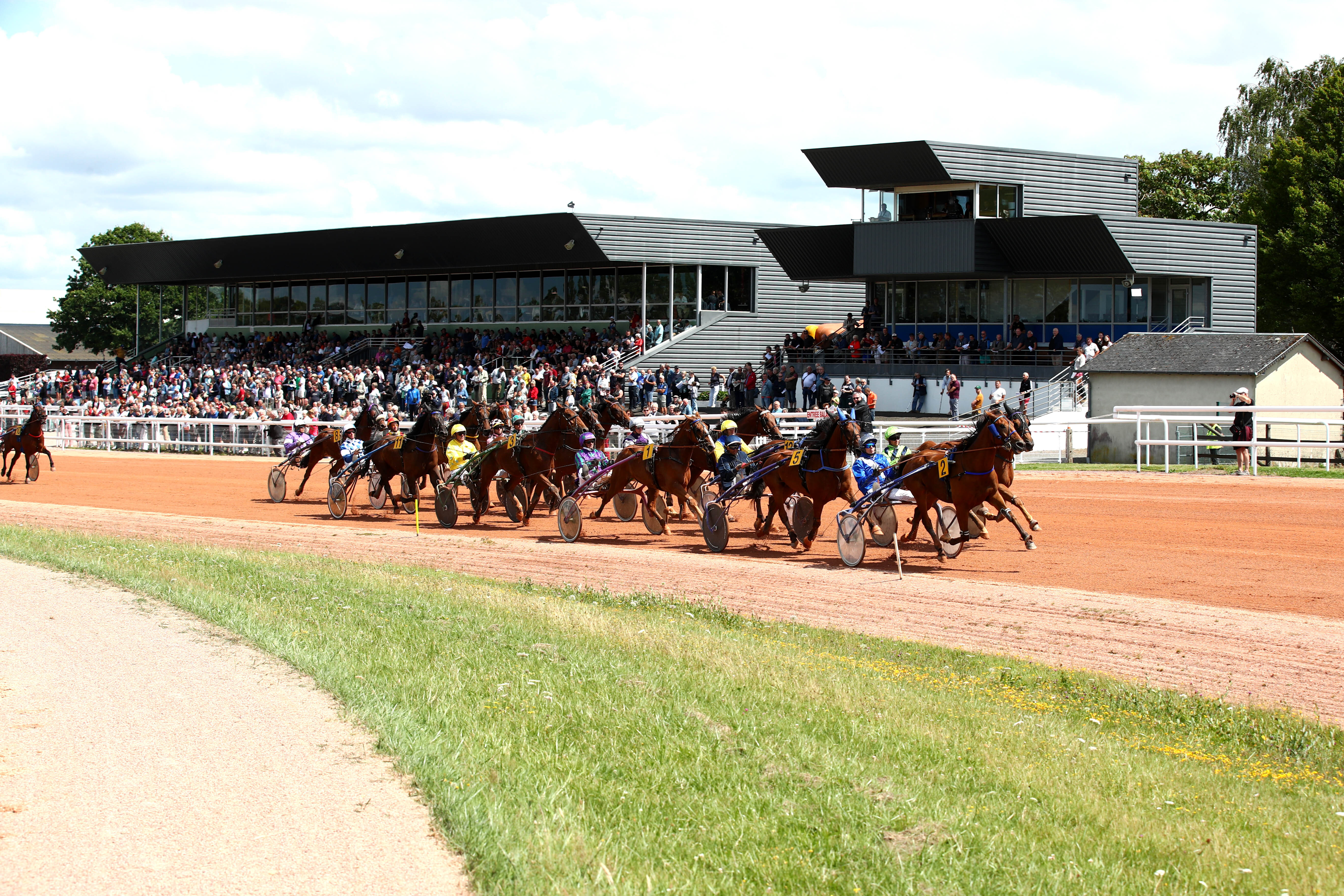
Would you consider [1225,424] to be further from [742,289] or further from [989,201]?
[742,289]

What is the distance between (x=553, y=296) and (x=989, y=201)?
18.5 metres

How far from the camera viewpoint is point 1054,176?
131 feet

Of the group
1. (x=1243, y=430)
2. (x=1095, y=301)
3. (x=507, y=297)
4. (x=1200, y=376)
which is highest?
(x=507, y=297)

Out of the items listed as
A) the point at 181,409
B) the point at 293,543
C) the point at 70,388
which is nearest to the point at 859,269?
the point at 181,409

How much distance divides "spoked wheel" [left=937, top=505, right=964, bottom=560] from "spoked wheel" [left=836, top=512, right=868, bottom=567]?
114 cm

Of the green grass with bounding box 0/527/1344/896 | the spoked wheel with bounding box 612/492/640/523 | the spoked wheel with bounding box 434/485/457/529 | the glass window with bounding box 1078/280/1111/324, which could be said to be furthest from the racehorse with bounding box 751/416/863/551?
the glass window with bounding box 1078/280/1111/324

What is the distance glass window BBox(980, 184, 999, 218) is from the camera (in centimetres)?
3925

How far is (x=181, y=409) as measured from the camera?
42.0 meters

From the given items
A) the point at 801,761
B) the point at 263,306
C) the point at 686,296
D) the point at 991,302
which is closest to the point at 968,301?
the point at 991,302

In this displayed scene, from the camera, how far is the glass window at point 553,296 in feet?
169

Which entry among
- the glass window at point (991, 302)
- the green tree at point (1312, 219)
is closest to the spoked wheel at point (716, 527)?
the glass window at point (991, 302)

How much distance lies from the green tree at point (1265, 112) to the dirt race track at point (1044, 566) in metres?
34.7

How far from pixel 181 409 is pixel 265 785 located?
38.8 m

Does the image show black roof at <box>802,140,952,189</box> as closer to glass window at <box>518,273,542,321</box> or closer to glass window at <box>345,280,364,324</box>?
glass window at <box>518,273,542,321</box>
